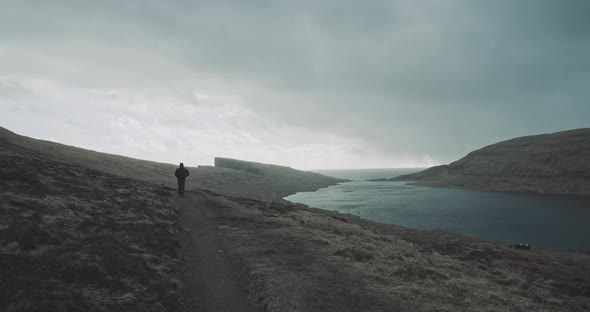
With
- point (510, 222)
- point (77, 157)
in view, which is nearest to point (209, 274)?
point (77, 157)

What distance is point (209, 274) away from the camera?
16.3 meters

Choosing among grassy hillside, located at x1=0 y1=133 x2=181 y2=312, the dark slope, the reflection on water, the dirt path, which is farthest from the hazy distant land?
the dark slope

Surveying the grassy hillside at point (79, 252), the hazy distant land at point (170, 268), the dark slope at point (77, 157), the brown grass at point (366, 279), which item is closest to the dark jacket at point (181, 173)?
the hazy distant land at point (170, 268)

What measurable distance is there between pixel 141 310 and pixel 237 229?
15383 millimetres

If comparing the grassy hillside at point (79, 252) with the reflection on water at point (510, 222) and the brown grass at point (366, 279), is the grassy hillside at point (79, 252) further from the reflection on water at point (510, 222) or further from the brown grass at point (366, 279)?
the reflection on water at point (510, 222)

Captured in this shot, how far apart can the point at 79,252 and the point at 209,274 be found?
21.1 feet

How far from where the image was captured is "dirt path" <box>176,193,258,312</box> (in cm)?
1305

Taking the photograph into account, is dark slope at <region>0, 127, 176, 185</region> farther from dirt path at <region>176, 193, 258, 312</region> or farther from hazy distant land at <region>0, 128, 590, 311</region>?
dirt path at <region>176, 193, 258, 312</region>

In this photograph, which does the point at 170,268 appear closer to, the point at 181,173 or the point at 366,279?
the point at 366,279

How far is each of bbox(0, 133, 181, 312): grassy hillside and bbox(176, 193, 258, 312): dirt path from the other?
81 centimetres

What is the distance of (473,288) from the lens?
18578 millimetres

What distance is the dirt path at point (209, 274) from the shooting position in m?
13.1

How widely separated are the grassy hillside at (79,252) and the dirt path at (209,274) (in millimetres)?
807

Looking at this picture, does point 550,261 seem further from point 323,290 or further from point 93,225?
point 93,225
